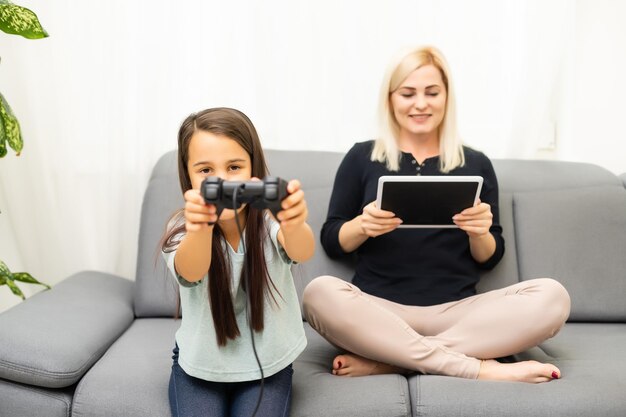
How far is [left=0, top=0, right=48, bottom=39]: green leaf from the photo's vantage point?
5.07 ft

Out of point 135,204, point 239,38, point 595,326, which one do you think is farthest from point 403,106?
point 135,204

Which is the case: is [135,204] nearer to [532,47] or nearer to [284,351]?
[284,351]

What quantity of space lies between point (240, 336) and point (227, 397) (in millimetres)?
133

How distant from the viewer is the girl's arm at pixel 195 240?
1.08 metres

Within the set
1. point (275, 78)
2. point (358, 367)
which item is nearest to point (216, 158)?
point (358, 367)

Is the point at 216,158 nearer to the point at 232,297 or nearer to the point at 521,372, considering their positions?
the point at 232,297

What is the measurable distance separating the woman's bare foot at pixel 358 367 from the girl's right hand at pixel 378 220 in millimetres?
303

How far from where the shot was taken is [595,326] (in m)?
1.80

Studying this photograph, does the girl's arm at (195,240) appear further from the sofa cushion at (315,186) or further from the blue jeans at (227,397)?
the sofa cushion at (315,186)

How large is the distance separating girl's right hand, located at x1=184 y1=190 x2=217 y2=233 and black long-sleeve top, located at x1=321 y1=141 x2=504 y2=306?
714 mm

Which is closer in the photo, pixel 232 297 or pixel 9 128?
pixel 232 297

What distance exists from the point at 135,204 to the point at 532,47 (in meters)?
1.38

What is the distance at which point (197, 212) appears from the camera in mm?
1079

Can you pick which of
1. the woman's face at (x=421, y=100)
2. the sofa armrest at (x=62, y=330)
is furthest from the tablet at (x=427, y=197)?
the sofa armrest at (x=62, y=330)
